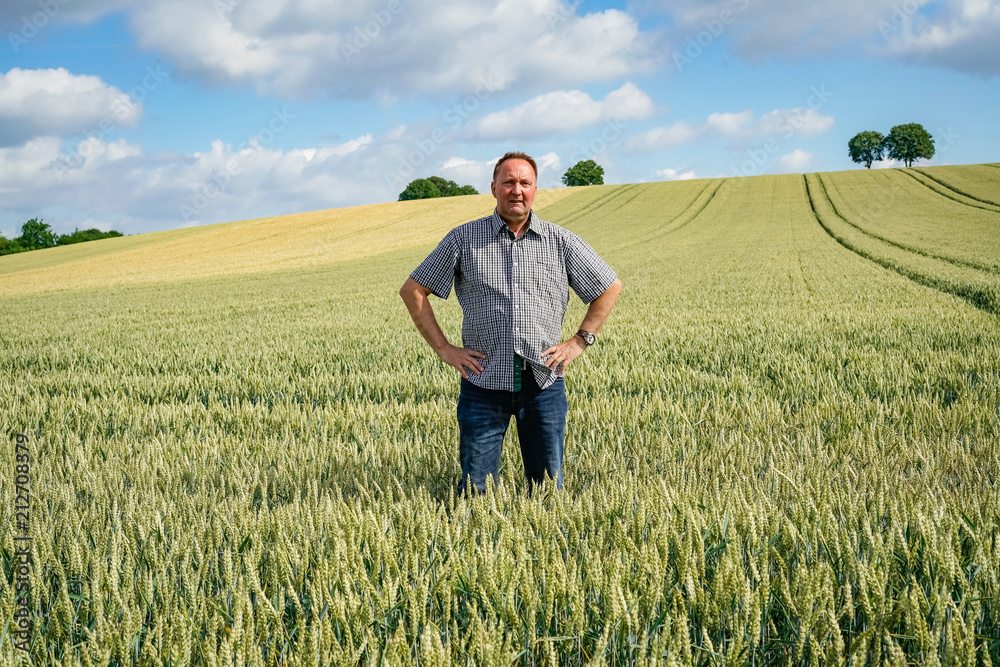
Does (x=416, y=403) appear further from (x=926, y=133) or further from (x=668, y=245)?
(x=926, y=133)

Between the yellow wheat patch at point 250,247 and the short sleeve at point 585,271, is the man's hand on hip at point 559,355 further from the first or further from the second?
the yellow wheat patch at point 250,247

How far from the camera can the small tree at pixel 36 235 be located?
284ft

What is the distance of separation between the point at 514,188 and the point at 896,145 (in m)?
113

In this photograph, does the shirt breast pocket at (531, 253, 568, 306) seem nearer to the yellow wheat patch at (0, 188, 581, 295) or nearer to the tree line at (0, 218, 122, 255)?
the yellow wheat patch at (0, 188, 581, 295)

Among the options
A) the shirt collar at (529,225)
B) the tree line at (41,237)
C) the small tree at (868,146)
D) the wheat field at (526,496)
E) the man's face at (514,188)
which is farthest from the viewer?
the small tree at (868,146)

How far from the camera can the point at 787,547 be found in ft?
8.05

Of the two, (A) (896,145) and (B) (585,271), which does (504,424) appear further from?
(A) (896,145)

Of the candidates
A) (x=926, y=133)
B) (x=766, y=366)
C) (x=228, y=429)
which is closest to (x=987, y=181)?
(x=926, y=133)

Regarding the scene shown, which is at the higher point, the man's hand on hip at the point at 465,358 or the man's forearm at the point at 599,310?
the man's forearm at the point at 599,310

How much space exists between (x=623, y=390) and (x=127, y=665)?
4796 mm

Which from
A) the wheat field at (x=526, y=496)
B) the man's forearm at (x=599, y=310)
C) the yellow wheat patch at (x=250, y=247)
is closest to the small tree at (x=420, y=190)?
the yellow wheat patch at (x=250, y=247)

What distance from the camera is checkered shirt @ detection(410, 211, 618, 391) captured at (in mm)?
3240

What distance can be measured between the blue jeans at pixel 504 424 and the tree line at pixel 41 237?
95.3 meters

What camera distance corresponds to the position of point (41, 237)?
287 ft
